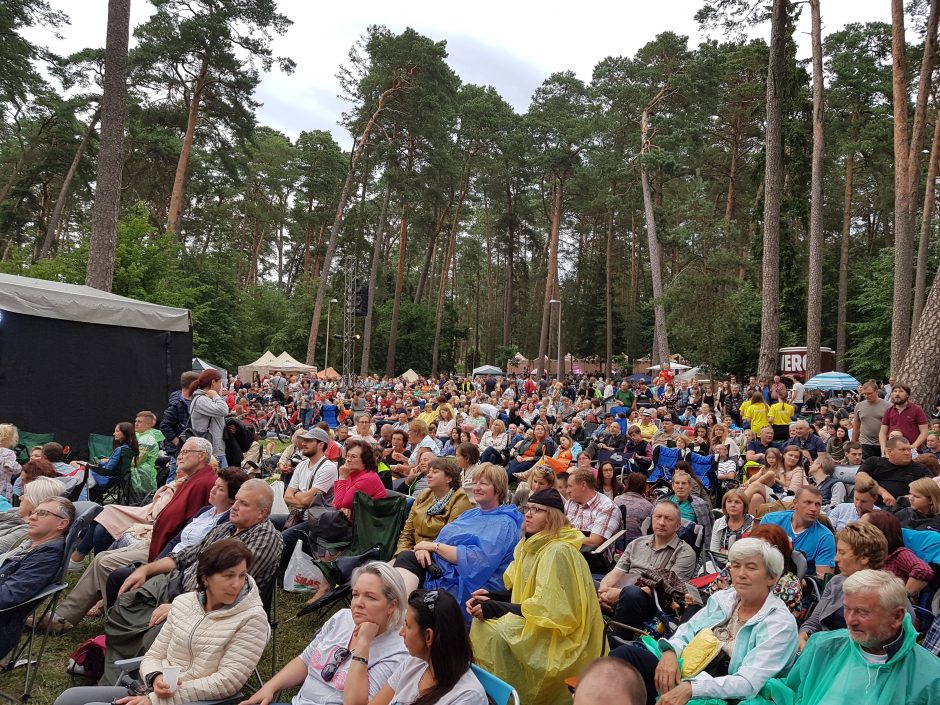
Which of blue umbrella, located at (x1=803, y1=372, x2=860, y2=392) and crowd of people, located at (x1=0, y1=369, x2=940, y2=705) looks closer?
crowd of people, located at (x1=0, y1=369, x2=940, y2=705)

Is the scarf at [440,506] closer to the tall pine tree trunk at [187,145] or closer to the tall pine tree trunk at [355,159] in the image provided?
the tall pine tree trunk at [187,145]

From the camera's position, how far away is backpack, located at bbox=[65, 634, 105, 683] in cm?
343

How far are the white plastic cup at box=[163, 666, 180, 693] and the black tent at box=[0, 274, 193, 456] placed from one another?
779 cm

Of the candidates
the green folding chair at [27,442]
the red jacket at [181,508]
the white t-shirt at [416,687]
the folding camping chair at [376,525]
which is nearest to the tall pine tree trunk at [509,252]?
the green folding chair at [27,442]

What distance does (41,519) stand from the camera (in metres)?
3.48

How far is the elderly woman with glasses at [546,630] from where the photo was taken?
291 centimetres

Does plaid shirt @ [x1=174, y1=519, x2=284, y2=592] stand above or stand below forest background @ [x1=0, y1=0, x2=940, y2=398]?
below

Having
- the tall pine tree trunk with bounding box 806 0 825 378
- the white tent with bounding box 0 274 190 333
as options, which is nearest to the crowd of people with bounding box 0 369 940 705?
the white tent with bounding box 0 274 190 333

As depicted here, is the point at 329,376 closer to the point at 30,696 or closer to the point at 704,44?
the point at 704,44

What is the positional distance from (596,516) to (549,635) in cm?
193

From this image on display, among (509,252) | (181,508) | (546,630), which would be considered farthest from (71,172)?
(546,630)

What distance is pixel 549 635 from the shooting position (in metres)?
2.98

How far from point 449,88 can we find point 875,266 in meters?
17.1

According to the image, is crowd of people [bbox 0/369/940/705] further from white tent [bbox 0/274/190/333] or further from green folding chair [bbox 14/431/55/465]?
white tent [bbox 0/274/190/333]
